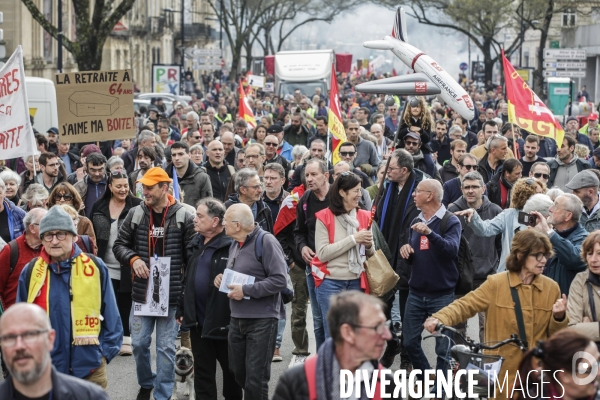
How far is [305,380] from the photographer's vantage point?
15.7 ft

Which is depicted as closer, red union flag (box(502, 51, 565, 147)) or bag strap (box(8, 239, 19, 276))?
bag strap (box(8, 239, 19, 276))

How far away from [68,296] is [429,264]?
306 cm

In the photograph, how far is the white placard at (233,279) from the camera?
7641 millimetres

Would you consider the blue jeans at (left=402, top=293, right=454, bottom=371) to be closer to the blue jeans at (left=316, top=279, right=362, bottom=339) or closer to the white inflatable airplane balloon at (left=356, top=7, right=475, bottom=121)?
the blue jeans at (left=316, top=279, right=362, bottom=339)

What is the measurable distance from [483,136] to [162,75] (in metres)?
21.1

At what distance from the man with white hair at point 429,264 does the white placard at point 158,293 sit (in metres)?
1.86

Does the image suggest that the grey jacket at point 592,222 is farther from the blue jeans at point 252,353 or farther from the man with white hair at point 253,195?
the blue jeans at point 252,353

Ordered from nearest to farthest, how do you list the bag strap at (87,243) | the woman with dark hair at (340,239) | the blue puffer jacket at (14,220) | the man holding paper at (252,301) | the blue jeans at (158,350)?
1. the man holding paper at (252,301)
2. the bag strap at (87,243)
3. the blue jeans at (158,350)
4. the woman with dark hair at (340,239)
5. the blue puffer jacket at (14,220)

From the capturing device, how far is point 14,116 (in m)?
12.0

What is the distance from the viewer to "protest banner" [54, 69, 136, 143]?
13.7 meters

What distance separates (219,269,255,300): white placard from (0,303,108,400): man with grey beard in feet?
9.31

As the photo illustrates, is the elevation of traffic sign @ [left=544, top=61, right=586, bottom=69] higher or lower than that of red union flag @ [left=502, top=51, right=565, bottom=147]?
higher

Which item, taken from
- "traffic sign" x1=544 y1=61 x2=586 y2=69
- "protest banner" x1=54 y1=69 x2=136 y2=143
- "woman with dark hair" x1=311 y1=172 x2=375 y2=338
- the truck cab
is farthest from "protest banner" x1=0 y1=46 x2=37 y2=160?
the truck cab

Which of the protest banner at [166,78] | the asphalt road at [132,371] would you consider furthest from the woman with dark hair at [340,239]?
the protest banner at [166,78]
